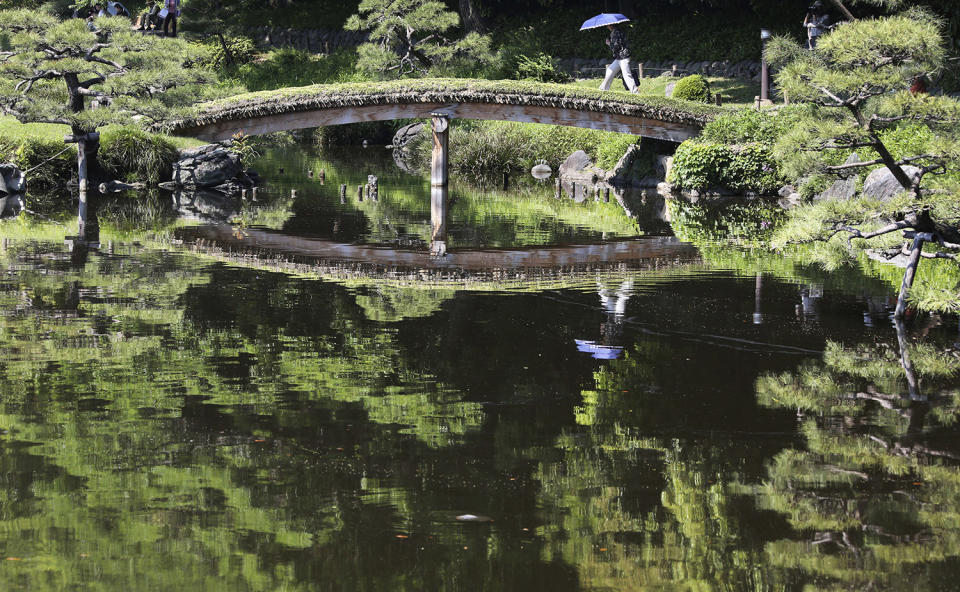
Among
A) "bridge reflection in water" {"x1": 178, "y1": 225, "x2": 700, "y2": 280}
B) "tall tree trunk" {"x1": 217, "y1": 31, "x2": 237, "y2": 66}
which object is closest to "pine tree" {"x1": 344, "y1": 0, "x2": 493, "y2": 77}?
"tall tree trunk" {"x1": 217, "y1": 31, "x2": 237, "y2": 66}

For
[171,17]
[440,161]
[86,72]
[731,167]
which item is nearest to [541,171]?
[731,167]

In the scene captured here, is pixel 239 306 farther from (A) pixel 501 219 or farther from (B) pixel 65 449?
(A) pixel 501 219

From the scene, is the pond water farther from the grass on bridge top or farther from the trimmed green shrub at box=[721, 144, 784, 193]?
the trimmed green shrub at box=[721, 144, 784, 193]

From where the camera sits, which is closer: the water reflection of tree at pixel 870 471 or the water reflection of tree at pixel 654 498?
the water reflection of tree at pixel 654 498

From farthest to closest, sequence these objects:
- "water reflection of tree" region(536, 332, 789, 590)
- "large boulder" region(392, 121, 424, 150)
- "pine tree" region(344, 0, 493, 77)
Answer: "large boulder" region(392, 121, 424, 150)
"pine tree" region(344, 0, 493, 77)
"water reflection of tree" region(536, 332, 789, 590)

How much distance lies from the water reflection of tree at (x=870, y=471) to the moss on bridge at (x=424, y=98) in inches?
557

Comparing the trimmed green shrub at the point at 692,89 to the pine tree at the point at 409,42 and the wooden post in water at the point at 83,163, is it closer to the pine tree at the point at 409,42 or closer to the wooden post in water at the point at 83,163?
the pine tree at the point at 409,42

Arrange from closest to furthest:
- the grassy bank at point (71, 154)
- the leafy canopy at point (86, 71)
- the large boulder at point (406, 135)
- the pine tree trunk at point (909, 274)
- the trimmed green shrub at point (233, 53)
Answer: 1. the pine tree trunk at point (909, 274)
2. the leafy canopy at point (86, 71)
3. the grassy bank at point (71, 154)
4. the large boulder at point (406, 135)
5. the trimmed green shrub at point (233, 53)

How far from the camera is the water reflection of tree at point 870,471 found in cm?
576

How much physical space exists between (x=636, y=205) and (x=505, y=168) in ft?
24.9

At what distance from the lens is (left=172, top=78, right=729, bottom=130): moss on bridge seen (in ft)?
75.2

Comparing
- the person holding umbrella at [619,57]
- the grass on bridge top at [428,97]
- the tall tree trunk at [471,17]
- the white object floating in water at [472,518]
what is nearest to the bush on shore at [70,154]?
the grass on bridge top at [428,97]

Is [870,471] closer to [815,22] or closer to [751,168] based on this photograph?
[751,168]

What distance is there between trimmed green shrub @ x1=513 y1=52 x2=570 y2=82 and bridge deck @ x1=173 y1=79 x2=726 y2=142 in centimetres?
1120
